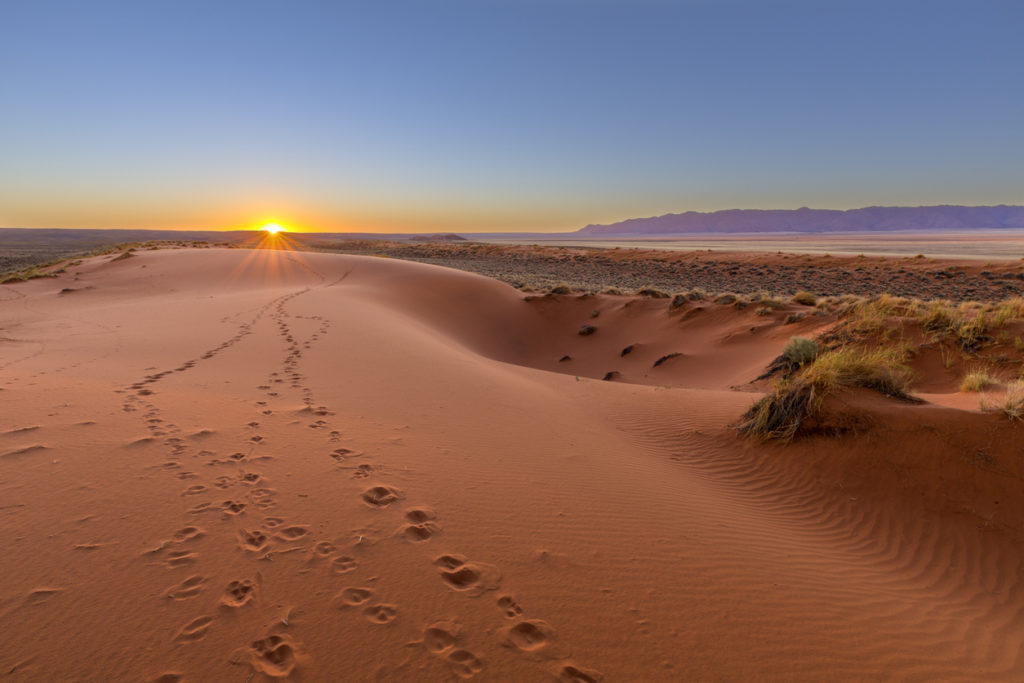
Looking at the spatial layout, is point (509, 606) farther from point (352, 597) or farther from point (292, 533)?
point (292, 533)

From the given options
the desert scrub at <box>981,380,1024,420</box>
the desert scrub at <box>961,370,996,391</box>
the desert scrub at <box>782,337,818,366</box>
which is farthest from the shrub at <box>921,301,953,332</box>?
the desert scrub at <box>981,380,1024,420</box>

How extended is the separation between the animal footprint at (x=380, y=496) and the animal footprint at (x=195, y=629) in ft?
4.78

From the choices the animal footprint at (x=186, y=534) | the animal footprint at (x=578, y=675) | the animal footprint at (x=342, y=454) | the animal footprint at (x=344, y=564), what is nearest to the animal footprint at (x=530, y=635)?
the animal footprint at (x=578, y=675)

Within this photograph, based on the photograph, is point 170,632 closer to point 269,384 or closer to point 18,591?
point 18,591

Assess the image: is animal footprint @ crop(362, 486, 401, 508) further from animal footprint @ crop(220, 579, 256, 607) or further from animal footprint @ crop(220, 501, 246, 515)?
animal footprint @ crop(220, 579, 256, 607)

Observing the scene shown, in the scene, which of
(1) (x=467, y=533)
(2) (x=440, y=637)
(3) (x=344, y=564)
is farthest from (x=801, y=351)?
(3) (x=344, y=564)

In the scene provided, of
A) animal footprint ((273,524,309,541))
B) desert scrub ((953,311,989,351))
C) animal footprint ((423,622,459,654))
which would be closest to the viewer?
animal footprint ((423,622,459,654))

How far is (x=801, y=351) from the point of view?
9.34m

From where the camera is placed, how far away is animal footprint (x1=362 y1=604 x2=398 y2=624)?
2.83m

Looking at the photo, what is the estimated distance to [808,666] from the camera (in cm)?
287

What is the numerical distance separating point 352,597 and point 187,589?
3.27 feet

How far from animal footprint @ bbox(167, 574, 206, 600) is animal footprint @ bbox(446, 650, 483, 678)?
63.7 inches

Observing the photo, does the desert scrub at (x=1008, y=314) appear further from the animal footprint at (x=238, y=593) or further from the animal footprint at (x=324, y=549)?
the animal footprint at (x=238, y=593)

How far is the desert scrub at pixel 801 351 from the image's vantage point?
927 cm
